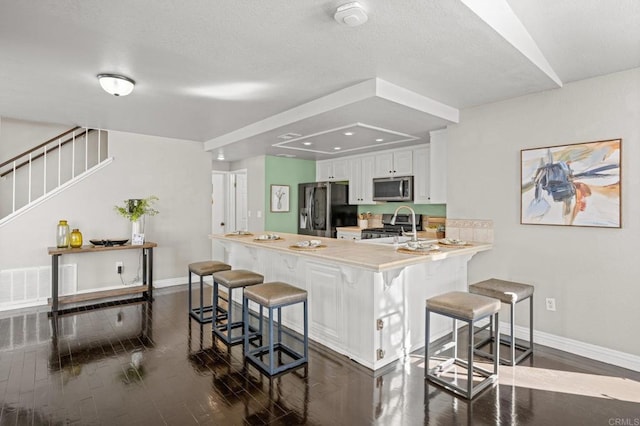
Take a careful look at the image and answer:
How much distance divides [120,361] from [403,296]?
242 centimetres

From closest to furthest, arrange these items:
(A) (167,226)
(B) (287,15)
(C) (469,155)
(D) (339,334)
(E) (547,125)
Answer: (B) (287,15) < (D) (339,334) < (E) (547,125) < (C) (469,155) < (A) (167,226)

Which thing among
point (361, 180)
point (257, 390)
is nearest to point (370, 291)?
point (257, 390)

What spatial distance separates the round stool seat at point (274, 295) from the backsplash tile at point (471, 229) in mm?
2084

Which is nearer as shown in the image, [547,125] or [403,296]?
[403,296]

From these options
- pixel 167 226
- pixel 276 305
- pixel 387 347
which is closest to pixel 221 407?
pixel 276 305

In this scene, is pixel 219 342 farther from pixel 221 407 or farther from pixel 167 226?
pixel 167 226

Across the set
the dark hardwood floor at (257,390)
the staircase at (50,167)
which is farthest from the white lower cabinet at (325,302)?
the staircase at (50,167)

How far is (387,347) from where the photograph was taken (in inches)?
110

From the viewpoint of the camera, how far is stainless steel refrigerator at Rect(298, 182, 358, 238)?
6.31 m

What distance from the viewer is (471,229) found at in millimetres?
3777

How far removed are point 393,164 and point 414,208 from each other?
0.91 meters

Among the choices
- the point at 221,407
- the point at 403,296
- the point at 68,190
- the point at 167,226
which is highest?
the point at 68,190

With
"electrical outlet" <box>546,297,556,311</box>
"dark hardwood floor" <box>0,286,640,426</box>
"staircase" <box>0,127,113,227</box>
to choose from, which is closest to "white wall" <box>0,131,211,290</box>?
"staircase" <box>0,127,113,227</box>

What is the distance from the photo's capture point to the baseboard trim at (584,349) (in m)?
2.77
